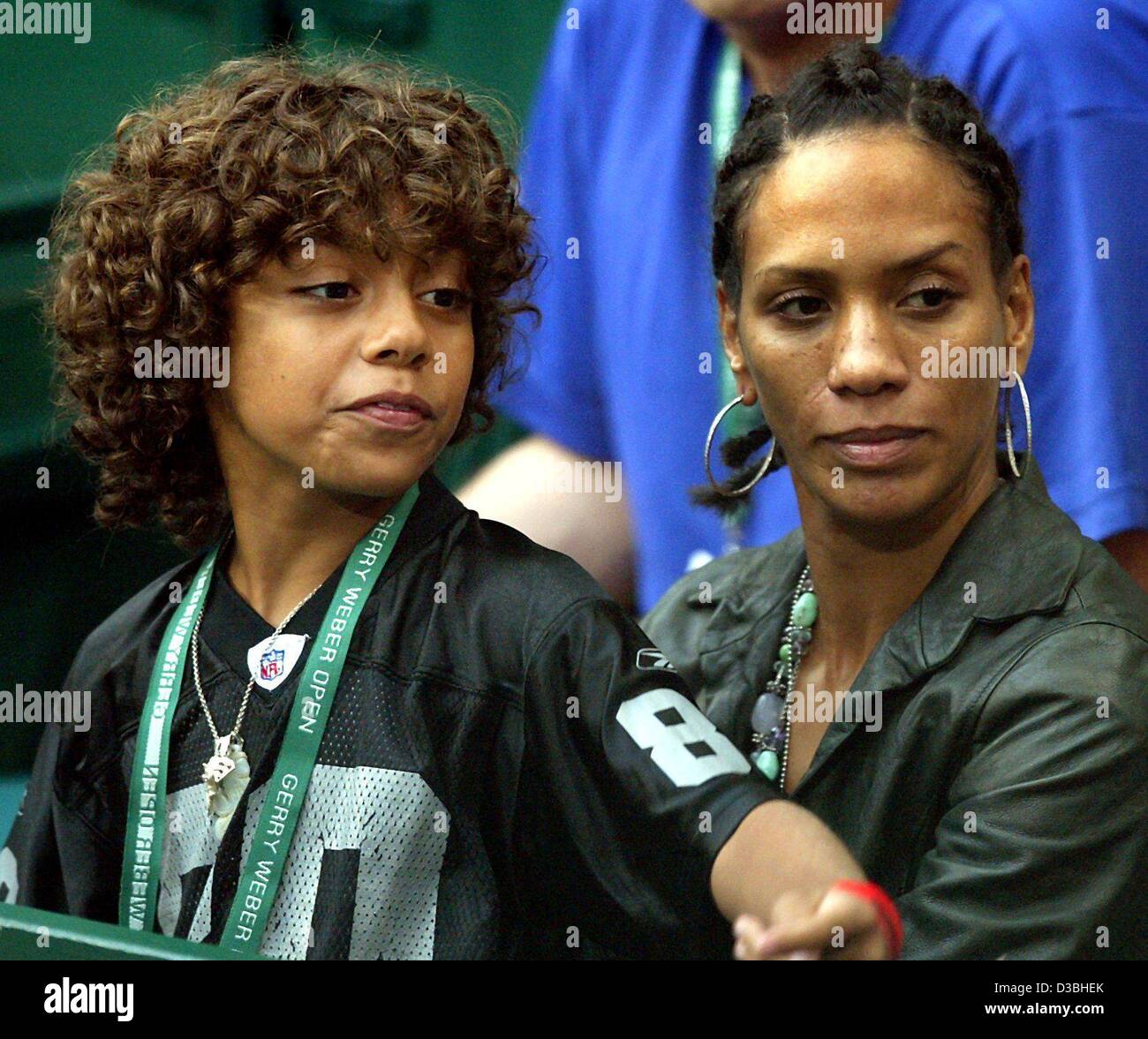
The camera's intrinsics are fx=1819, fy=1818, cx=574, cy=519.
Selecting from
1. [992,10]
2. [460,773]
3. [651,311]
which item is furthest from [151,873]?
[992,10]

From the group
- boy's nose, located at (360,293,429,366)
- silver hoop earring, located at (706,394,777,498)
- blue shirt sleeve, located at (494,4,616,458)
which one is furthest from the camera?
blue shirt sleeve, located at (494,4,616,458)

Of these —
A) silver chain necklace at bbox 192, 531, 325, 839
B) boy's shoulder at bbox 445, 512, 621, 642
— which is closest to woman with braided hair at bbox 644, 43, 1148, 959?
boy's shoulder at bbox 445, 512, 621, 642

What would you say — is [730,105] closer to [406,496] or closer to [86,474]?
[406,496]

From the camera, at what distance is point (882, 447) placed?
2.04m

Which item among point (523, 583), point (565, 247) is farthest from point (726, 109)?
point (523, 583)

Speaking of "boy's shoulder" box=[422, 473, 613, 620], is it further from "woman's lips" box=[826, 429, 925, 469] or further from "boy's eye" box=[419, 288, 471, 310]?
"woman's lips" box=[826, 429, 925, 469]

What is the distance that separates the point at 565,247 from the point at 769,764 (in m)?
1.04

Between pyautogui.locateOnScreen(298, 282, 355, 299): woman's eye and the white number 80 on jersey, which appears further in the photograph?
pyautogui.locateOnScreen(298, 282, 355, 299): woman's eye

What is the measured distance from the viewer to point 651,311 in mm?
2760

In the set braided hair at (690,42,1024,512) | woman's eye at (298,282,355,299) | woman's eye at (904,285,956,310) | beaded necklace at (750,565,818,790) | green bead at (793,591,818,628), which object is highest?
braided hair at (690,42,1024,512)

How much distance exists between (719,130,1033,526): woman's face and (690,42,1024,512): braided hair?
23mm

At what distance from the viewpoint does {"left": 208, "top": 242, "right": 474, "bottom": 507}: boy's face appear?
76.0 inches

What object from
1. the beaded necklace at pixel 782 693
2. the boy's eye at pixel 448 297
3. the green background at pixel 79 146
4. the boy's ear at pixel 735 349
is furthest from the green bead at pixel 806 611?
the green background at pixel 79 146

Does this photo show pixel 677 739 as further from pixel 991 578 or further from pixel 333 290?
pixel 333 290
